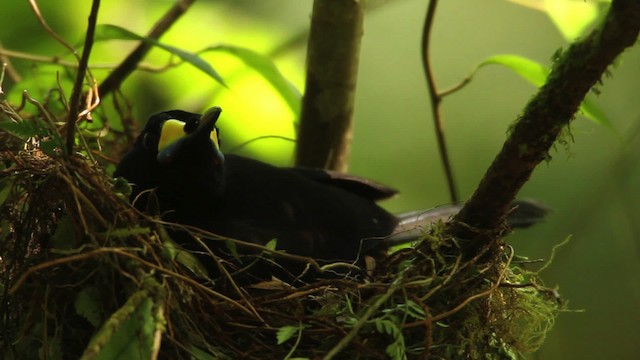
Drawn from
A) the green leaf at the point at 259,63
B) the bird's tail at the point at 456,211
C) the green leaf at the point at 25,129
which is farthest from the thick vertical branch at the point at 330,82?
the green leaf at the point at 25,129

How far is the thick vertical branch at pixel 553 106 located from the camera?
3.84ft

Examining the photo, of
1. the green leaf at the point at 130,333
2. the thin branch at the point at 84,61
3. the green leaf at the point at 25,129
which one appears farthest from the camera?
the green leaf at the point at 25,129

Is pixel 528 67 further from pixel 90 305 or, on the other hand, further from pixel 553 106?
pixel 90 305

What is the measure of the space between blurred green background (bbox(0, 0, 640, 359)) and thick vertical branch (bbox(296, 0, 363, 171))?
0.39 m

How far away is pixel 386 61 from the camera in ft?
14.0

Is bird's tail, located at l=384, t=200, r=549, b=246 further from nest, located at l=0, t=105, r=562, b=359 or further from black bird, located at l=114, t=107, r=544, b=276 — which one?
nest, located at l=0, t=105, r=562, b=359

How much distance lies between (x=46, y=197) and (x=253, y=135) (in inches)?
48.7

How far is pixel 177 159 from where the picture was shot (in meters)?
1.74

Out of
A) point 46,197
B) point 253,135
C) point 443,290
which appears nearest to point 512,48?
point 253,135

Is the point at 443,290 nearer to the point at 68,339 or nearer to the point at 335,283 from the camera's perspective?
the point at 335,283

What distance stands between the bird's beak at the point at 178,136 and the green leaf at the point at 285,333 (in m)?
0.45

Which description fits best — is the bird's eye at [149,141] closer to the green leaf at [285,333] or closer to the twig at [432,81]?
the green leaf at [285,333]

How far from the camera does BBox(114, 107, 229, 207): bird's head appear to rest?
171 cm

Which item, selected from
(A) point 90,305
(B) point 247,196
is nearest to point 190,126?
(B) point 247,196
